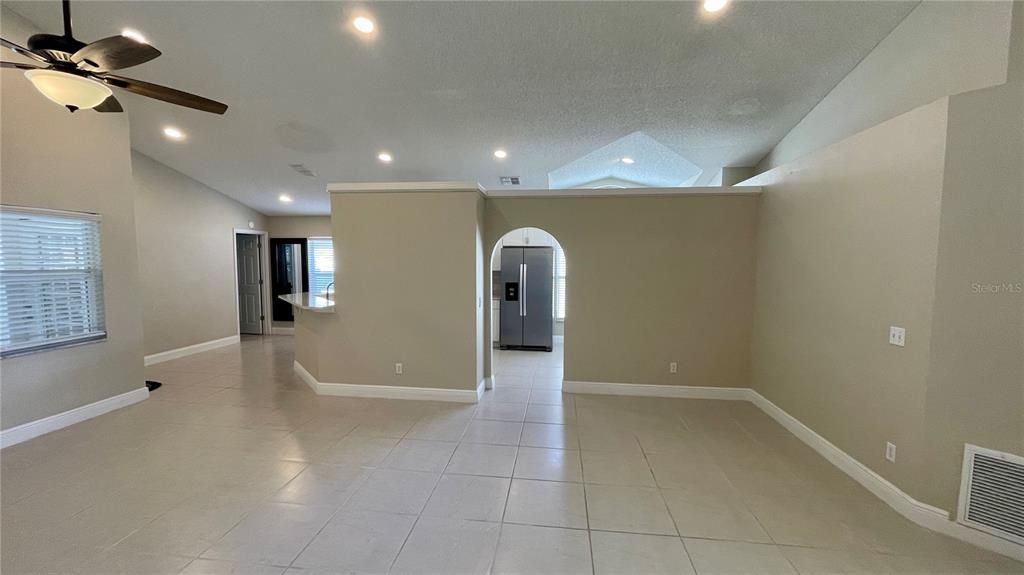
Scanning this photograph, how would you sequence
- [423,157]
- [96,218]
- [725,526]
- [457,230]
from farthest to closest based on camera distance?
1. [423,157]
2. [457,230]
3. [96,218]
4. [725,526]

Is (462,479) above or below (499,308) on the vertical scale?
below

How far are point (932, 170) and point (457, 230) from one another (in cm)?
340

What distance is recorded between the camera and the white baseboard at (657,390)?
13.3 ft

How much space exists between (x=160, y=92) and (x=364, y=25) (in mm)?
1446

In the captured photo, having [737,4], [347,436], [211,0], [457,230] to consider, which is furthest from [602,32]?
[347,436]

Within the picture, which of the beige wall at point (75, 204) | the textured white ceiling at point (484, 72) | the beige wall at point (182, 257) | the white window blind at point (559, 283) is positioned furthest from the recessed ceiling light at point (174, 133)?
the white window blind at point (559, 283)

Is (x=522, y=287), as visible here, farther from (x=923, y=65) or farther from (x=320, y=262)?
(x=923, y=65)

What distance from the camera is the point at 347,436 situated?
10.3 ft

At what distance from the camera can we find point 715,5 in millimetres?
2576

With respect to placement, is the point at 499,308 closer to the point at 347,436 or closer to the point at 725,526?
the point at 347,436

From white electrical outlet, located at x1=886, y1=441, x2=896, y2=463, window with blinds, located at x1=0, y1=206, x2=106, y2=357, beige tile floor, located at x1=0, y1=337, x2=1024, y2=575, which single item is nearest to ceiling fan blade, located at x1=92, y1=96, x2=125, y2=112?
window with blinds, located at x1=0, y1=206, x2=106, y2=357

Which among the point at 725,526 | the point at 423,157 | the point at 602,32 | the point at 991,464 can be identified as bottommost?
the point at 725,526

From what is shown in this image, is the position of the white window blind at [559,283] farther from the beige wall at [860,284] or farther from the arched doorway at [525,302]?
the beige wall at [860,284]

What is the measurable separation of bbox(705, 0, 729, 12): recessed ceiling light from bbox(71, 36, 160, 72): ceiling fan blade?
3.27 metres
